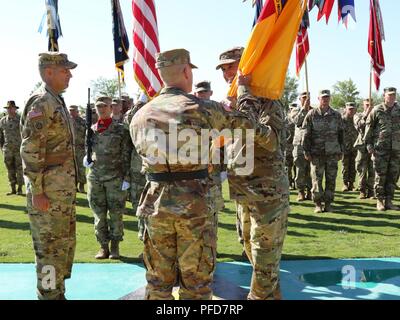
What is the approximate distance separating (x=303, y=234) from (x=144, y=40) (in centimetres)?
392

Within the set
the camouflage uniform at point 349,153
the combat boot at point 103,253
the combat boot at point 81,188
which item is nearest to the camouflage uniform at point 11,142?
the combat boot at point 81,188

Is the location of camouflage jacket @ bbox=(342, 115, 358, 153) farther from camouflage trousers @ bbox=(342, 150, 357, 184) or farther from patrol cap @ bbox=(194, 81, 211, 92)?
patrol cap @ bbox=(194, 81, 211, 92)

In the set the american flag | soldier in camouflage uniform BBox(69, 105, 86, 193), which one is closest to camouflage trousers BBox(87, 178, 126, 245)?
the american flag

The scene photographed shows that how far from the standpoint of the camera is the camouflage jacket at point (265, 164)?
3.85m

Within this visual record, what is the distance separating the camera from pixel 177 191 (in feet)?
10.6

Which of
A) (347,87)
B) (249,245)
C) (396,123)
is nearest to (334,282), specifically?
(249,245)

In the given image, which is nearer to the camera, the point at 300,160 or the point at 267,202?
the point at 267,202

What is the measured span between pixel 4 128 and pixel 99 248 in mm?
6600

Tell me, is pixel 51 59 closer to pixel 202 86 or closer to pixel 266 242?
pixel 202 86

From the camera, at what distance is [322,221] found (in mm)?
8617

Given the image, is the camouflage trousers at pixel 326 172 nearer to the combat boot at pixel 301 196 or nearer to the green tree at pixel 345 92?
the combat boot at pixel 301 196

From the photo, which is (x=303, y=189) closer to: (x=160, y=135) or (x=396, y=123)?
(x=396, y=123)

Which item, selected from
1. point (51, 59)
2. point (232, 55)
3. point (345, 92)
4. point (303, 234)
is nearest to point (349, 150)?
point (303, 234)

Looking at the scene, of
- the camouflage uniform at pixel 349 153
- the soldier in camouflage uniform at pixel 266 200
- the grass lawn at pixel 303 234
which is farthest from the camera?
the camouflage uniform at pixel 349 153
